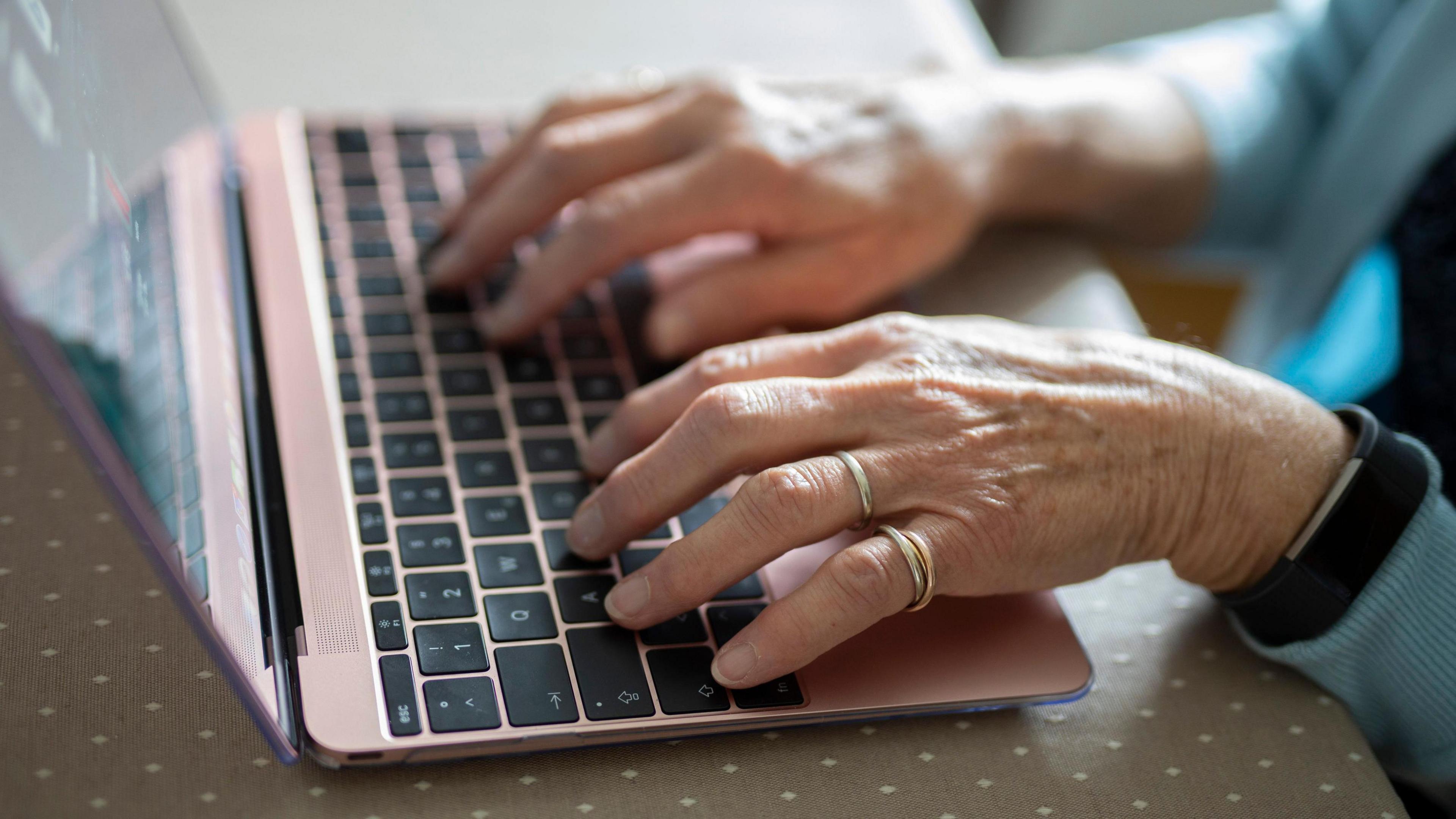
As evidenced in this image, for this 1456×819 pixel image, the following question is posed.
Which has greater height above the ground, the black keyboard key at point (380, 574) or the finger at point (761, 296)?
the finger at point (761, 296)

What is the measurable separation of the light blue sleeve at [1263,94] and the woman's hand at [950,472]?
0.38 meters

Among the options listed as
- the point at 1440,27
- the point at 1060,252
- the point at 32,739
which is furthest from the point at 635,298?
the point at 1440,27

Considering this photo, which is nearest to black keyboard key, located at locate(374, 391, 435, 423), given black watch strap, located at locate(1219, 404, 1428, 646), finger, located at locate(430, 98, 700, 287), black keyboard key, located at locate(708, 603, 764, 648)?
finger, located at locate(430, 98, 700, 287)

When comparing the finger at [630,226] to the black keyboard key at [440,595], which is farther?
the finger at [630,226]

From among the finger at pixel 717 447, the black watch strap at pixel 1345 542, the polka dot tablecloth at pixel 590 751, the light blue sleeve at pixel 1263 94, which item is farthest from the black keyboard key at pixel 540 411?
the light blue sleeve at pixel 1263 94

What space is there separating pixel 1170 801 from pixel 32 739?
0.46m

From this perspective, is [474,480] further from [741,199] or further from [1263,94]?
[1263,94]

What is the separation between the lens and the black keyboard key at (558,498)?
542mm

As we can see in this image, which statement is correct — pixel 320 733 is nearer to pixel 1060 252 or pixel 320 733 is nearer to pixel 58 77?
pixel 58 77

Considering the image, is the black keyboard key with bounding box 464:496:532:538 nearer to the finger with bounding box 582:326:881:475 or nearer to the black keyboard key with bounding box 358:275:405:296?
the finger with bounding box 582:326:881:475

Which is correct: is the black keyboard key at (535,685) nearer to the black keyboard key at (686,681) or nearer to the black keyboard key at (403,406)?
the black keyboard key at (686,681)

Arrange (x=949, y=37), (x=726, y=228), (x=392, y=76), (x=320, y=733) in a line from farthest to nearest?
(x=949, y=37), (x=392, y=76), (x=726, y=228), (x=320, y=733)

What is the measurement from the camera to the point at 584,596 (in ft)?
1.62

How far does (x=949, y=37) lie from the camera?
0.96 metres
